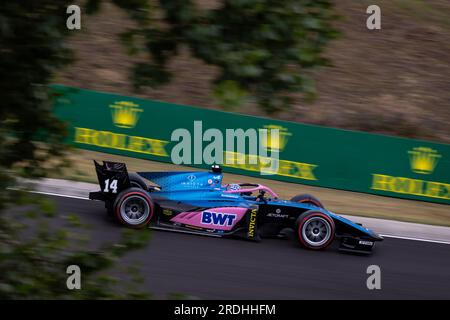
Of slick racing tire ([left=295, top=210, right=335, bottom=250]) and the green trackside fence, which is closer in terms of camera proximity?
slick racing tire ([left=295, top=210, right=335, bottom=250])

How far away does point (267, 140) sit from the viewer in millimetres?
13969

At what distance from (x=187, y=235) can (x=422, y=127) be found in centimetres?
1125

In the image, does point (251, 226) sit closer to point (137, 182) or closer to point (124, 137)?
point (137, 182)

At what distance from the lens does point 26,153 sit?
4410 mm

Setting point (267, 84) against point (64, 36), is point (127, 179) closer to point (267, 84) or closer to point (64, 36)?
point (64, 36)

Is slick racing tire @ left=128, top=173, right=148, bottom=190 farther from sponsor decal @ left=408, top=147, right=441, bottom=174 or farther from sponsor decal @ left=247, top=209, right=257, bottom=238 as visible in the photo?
sponsor decal @ left=408, top=147, right=441, bottom=174

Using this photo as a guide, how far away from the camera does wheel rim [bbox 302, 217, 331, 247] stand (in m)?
10.1

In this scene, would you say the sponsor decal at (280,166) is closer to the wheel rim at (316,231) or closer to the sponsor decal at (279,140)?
the sponsor decal at (279,140)

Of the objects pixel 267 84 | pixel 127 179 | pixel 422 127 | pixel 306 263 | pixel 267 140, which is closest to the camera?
pixel 267 84

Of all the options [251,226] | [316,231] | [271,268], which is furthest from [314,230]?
[271,268]

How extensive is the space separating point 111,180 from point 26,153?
5792 mm

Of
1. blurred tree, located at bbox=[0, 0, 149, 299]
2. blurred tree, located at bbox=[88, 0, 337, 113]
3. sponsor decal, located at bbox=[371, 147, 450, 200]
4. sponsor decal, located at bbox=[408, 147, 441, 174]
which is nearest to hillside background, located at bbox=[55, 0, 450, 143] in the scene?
sponsor decal, located at bbox=[371, 147, 450, 200]

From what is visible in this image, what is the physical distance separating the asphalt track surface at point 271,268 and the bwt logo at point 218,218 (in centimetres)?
25
